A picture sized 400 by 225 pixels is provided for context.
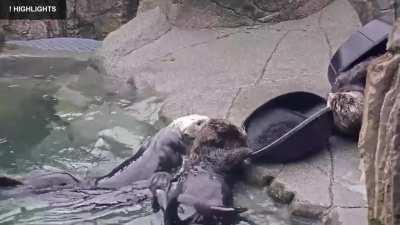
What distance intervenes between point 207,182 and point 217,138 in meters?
0.54

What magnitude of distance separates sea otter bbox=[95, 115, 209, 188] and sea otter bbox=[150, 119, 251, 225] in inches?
5.1

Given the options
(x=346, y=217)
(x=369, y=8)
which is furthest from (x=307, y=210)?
(x=369, y=8)

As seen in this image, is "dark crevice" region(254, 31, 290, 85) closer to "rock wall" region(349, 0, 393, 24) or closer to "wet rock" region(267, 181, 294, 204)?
"rock wall" region(349, 0, 393, 24)

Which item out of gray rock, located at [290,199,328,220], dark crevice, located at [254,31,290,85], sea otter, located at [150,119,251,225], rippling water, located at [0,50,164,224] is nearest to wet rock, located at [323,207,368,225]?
gray rock, located at [290,199,328,220]

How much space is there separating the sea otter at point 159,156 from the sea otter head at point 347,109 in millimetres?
954

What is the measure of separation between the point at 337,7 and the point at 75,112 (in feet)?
10.3

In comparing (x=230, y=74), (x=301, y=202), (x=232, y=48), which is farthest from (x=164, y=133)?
(x=232, y=48)

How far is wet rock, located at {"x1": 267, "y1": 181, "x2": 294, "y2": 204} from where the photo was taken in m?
4.62

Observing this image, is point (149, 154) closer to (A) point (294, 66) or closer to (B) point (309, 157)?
(B) point (309, 157)

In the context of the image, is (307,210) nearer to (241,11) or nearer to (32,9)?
(241,11)

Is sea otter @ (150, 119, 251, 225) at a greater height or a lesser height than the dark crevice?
lesser

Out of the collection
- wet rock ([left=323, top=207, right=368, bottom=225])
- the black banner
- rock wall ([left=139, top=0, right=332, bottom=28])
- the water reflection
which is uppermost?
rock wall ([left=139, top=0, right=332, bottom=28])

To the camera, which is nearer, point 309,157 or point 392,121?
point 392,121

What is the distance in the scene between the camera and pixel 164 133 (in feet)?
17.4
